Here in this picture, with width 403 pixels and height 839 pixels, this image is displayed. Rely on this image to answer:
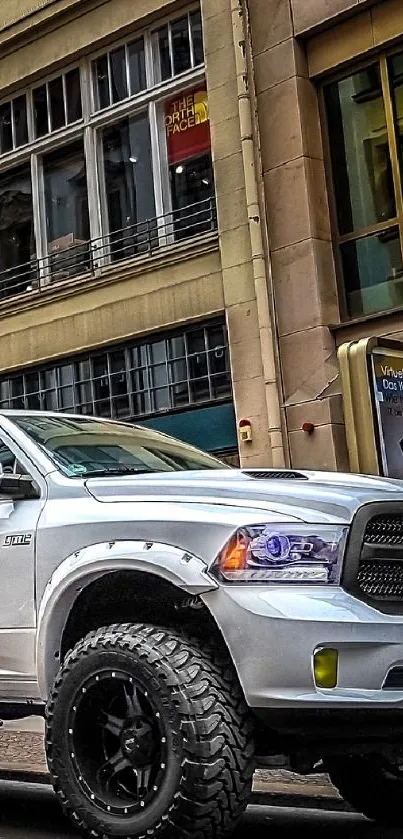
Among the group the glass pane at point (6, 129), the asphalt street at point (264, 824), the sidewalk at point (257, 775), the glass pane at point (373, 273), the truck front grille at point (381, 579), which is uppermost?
the glass pane at point (6, 129)

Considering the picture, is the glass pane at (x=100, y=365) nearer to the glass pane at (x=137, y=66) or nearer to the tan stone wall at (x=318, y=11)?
the glass pane at (x=137, y=66)

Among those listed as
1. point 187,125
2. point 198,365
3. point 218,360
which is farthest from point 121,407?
point 187,125

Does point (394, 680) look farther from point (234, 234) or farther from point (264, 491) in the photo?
point (234, 234)

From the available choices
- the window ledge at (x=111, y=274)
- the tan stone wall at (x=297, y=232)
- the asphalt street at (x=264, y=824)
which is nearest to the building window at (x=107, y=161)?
the window ledge at (x=111, y=274)

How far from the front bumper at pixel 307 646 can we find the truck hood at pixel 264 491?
302 mm

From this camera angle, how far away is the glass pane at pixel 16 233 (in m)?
17.0

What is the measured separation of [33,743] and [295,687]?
5.24 meters

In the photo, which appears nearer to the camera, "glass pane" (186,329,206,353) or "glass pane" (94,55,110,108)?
"glass pane" (186,329,206,353)

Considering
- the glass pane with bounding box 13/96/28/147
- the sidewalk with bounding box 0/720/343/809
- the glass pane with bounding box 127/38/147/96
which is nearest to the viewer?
the sidewalk with bounding box 0/720/343/809

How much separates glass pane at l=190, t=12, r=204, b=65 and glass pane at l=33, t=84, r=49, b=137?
303 cm

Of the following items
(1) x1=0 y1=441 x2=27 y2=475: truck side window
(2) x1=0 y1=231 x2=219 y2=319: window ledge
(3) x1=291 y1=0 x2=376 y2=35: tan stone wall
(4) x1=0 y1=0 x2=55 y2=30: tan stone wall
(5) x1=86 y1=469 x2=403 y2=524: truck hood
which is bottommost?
(5) x1=86 y1=469 x2=403 y2=524: truck hood

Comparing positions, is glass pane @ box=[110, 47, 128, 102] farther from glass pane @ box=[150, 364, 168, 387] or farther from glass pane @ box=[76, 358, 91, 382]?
glass pane @ box=[150, 364, 168, 387]

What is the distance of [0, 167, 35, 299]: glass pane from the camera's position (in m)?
17.0

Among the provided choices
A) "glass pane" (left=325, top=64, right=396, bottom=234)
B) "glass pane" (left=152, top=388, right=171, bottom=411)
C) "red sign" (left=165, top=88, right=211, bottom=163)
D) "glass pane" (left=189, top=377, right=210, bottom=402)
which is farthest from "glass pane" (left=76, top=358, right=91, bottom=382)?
"glass pane" (left=325, top=64, right=396, bottom=234)
